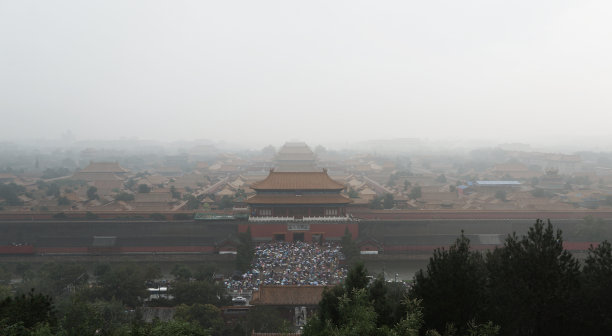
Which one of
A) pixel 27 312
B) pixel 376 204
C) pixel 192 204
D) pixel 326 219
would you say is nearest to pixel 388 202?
pixel 376 204

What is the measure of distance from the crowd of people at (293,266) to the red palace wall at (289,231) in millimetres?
668

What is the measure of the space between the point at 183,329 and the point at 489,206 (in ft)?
99.3

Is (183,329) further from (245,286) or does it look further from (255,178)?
(255,178)

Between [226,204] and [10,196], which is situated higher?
[10,196]

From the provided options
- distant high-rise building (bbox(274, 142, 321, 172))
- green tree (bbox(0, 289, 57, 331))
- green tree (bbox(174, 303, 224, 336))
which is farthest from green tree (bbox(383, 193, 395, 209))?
green tree (bbox(0, 289, 57, 331))

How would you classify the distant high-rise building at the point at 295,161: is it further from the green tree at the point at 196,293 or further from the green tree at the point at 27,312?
the green tree at the point at 27,312

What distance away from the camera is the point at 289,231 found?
2584 cm

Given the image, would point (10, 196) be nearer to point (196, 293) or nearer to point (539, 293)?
point (196, 293)

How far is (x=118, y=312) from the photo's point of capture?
13.9 m

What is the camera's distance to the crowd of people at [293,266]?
19609 millimetres

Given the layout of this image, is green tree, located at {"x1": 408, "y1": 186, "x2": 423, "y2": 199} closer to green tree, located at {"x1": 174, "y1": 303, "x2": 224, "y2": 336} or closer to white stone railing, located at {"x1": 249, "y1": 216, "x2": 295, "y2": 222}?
white stone railing, located at {"x1": 249, "y1": 216, "x2": 295, "y2": 222}

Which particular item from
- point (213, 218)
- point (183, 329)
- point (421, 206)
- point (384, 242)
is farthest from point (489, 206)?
point (183, 329)

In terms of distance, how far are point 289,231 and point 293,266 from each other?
14.1ft

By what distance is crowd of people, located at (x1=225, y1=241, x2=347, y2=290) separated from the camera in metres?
19.6
